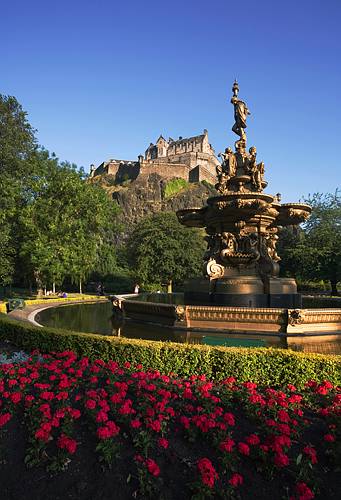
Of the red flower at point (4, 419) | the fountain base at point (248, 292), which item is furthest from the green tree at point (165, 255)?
the red flower at point (4, 419)

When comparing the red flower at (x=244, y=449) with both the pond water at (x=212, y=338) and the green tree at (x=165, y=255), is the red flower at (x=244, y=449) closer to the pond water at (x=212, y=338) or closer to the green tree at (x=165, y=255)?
the pond water at (x=212, y=338)

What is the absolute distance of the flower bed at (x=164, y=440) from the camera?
3994 millimetres

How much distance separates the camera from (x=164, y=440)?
4387 millimetres

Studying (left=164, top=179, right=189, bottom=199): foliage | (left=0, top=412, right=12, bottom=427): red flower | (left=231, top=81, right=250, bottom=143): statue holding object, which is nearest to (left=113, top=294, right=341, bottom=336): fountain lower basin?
Result: (left=0, top=412, right=12, bottom=427): red flower

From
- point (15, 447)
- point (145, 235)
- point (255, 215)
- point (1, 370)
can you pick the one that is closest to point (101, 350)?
point (1, 370)

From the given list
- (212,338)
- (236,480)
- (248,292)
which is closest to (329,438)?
(236,480)

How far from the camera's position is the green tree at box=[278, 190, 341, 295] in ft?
114

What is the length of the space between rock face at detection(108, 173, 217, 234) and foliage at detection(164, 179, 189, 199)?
0.79m

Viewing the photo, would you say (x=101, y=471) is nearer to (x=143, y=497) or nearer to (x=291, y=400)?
(x=143, y=497)

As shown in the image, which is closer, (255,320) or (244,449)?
(244,449)

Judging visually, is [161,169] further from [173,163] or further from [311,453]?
[311,453]

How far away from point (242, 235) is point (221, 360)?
320 inches

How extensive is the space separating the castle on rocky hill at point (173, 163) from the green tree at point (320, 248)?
71339 mm

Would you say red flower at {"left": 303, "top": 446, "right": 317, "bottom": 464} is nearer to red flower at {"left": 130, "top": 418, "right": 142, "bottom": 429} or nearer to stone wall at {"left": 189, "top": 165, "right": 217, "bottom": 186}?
red flower at {"left": 130, "top": 418, "right": 142, "bottom": 429}
